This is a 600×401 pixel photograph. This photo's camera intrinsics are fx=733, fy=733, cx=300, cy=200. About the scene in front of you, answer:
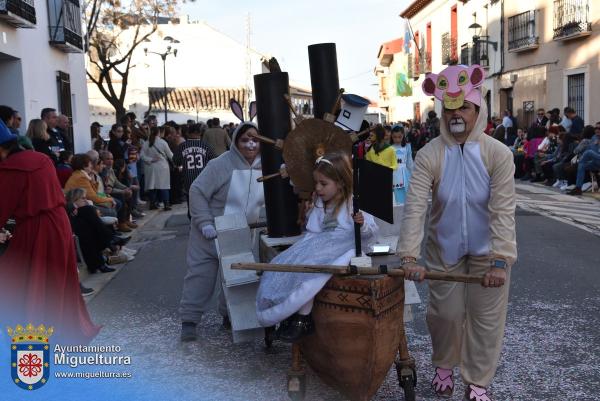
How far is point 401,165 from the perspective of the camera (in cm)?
1096

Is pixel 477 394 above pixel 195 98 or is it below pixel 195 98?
below

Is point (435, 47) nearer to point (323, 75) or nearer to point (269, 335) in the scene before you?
point (323, 75)

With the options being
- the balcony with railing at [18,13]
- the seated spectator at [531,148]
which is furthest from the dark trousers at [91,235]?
the seated spectator at [531,148]

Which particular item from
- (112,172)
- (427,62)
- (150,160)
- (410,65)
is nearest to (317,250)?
(112,172)

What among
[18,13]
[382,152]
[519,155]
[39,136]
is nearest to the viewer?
[39,136]

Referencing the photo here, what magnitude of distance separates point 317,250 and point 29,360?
77.3 inches

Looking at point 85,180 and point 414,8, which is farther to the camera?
point 414,8

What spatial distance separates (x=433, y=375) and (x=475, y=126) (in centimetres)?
175

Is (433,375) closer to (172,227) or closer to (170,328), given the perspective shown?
(170,328)

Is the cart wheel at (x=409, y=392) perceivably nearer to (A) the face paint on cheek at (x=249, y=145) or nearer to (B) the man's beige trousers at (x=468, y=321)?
(B) the man's beige trousers at (x=468, y=321)

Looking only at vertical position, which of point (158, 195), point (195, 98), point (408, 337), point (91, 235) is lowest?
point (408, 337)

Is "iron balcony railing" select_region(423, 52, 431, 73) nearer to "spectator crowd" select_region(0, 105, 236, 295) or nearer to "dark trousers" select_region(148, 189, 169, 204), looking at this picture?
"spectator crowd" select_region(0, 105, 236, 295)

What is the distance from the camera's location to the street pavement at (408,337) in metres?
4.71

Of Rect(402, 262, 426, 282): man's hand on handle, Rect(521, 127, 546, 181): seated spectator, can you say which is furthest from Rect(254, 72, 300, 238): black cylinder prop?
Rect(521, 127, 546, 181): seated spectator
